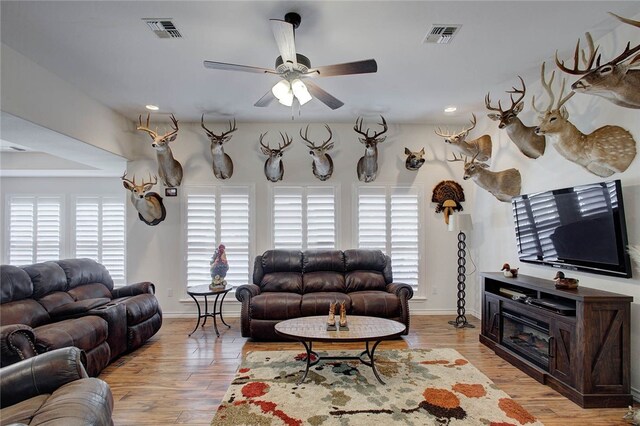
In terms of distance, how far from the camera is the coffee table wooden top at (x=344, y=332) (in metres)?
3.14

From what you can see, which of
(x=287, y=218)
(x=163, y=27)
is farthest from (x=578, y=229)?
(x=163, y=27)

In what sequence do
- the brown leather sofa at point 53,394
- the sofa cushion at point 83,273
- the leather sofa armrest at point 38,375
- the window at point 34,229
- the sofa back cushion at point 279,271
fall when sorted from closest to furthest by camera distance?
the brown leather sofa at point 53,394 < the leather sofa armrest at point 38,375 < the sofa cushion at point 83,273 < the sofa back cushion at point 279,271 < the window at point 34,229

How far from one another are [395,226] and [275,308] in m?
2.55

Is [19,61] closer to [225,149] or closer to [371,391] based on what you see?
[225,149]

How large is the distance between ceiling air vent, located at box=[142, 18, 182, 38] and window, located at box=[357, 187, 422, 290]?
3638mm

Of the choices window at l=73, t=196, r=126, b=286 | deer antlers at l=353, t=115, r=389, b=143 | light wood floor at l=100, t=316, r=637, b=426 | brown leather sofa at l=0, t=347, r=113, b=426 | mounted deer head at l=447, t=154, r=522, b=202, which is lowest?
light wood floor at l=100, t=316, r=637, b=426

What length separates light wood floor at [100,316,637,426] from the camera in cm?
271

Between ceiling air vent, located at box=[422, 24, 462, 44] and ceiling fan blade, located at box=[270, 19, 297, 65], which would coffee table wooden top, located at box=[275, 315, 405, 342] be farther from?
ceiling air vent, located at box=[422, 24, 462, 44]

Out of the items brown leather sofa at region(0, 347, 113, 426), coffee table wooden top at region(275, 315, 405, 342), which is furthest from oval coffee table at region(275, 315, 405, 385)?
brown leather sofa at region(0, 347, 113, 426)

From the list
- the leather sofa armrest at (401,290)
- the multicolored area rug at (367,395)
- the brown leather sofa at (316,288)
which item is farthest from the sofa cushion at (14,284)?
the leather sofa armrest at (401,290)

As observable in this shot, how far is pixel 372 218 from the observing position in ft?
19.0

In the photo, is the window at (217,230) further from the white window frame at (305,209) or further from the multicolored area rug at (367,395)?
the multicolored area rug at (367,395)

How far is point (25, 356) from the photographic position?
7.80ft

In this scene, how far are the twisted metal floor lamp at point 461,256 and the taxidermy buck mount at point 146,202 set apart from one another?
4713 millimetres
